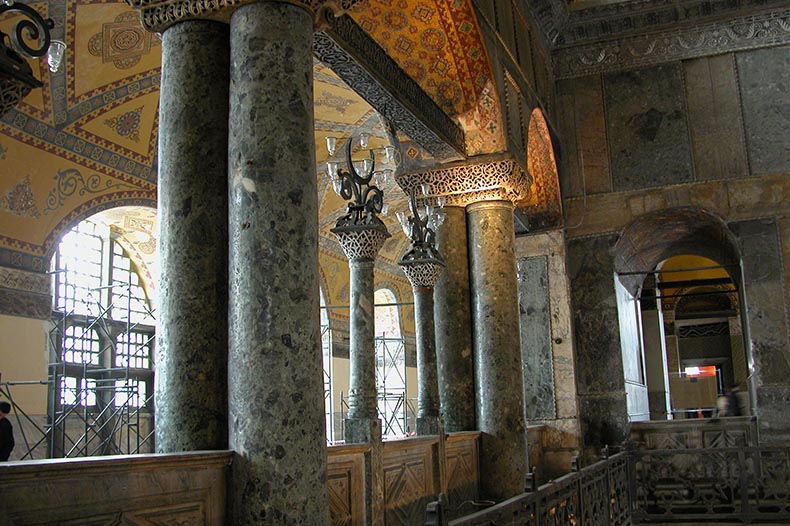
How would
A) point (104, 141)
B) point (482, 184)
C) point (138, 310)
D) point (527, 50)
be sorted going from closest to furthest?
point (482, 184), point (527, 50), point (104, 141), point (138, 310)

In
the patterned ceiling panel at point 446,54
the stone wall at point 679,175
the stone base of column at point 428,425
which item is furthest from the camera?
the stone wall at point 679,175

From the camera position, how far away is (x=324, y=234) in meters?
18.5

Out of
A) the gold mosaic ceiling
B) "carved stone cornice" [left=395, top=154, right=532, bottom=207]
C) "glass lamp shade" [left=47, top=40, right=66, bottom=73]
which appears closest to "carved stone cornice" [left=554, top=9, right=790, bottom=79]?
the gold mosaic ceiling

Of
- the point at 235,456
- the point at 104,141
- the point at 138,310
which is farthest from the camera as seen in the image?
the point at 138,310

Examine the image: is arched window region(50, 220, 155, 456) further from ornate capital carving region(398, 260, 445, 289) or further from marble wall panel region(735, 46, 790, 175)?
marble wall panel region(735, 46, 790, 175)

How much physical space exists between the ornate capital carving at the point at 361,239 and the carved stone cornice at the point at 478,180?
2.36 m

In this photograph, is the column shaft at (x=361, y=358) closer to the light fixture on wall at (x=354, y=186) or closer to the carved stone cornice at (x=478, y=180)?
the light fixture on wall at (x=354, y=186)

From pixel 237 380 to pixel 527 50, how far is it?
815 cm

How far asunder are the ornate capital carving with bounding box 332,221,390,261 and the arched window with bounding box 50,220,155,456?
722 centimetres

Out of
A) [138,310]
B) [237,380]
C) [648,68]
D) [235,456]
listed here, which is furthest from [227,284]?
[138,310]

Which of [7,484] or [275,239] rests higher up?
[275,239]

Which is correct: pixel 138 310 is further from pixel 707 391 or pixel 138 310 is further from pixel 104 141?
pixel 707 391

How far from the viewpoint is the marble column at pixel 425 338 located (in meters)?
8.20

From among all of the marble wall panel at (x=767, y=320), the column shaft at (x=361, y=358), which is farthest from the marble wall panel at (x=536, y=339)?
the column shaft at (x=361, y=358)
